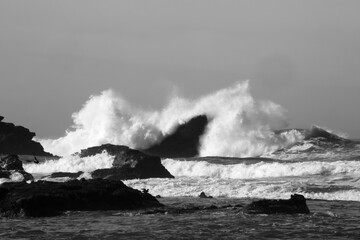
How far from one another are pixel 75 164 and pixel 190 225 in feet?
127

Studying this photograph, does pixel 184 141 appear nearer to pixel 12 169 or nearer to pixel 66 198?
pixel 12 169

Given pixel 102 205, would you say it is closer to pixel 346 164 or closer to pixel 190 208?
pixel 190 208

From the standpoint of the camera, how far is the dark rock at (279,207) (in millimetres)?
27328

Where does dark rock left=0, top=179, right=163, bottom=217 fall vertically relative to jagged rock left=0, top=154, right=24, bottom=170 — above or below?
below

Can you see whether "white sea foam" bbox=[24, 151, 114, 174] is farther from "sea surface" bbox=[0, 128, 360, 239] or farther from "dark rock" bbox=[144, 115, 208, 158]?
"dark rock" bbox=[144, 115, 208, 158]

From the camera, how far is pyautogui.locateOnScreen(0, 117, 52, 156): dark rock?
7675 centimetres

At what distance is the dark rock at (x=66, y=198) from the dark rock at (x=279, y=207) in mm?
5200

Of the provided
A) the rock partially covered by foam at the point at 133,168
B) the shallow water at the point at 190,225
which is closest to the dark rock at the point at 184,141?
the rock partially covered by foam at the point at 133,168

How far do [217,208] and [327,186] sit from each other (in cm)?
1184

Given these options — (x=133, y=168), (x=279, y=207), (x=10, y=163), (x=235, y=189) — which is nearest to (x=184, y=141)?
(x=10, y=163)

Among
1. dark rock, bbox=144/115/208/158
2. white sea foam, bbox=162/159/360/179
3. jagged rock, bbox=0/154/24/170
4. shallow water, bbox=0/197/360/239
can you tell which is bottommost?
shallow water, bbox=0/197/360/239

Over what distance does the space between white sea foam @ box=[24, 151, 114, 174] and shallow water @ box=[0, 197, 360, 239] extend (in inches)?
1204

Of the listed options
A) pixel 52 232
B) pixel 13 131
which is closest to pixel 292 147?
pixel 13 131

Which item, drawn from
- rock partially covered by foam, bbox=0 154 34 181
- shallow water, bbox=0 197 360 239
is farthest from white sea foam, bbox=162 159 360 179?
shallow water, bbox=0 197 360 239
